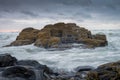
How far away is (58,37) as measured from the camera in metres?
34.4

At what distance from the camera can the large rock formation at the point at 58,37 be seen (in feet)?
107

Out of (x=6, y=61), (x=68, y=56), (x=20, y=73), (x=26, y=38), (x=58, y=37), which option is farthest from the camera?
(x=26, y=38)

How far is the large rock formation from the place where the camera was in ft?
107

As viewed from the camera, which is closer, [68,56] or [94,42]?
[68,56]

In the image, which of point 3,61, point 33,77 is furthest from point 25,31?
point 33,77

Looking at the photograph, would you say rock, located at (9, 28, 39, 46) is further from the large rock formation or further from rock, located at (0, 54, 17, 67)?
rock, located at (0, 54, 17, 67)

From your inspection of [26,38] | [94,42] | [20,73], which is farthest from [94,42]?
[20,73]

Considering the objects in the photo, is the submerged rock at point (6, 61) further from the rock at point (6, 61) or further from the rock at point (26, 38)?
the rock at point (26, 38)

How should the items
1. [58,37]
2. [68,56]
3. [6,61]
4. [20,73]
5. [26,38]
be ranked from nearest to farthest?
[20,73], [6,61], [68,56], [58,37], [26,38]

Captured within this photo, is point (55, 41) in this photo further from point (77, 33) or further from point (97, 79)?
point (97, 79)

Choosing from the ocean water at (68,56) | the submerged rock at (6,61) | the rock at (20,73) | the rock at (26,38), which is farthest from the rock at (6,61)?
the rock at (26,38)

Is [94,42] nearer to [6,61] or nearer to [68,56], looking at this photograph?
[68,56]

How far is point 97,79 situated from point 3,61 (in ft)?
17.2

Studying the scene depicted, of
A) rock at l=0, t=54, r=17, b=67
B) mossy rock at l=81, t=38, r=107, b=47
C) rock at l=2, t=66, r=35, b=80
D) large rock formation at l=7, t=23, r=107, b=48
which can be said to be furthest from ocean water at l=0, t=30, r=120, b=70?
rock at l=2, t=66, r=35, b=80
